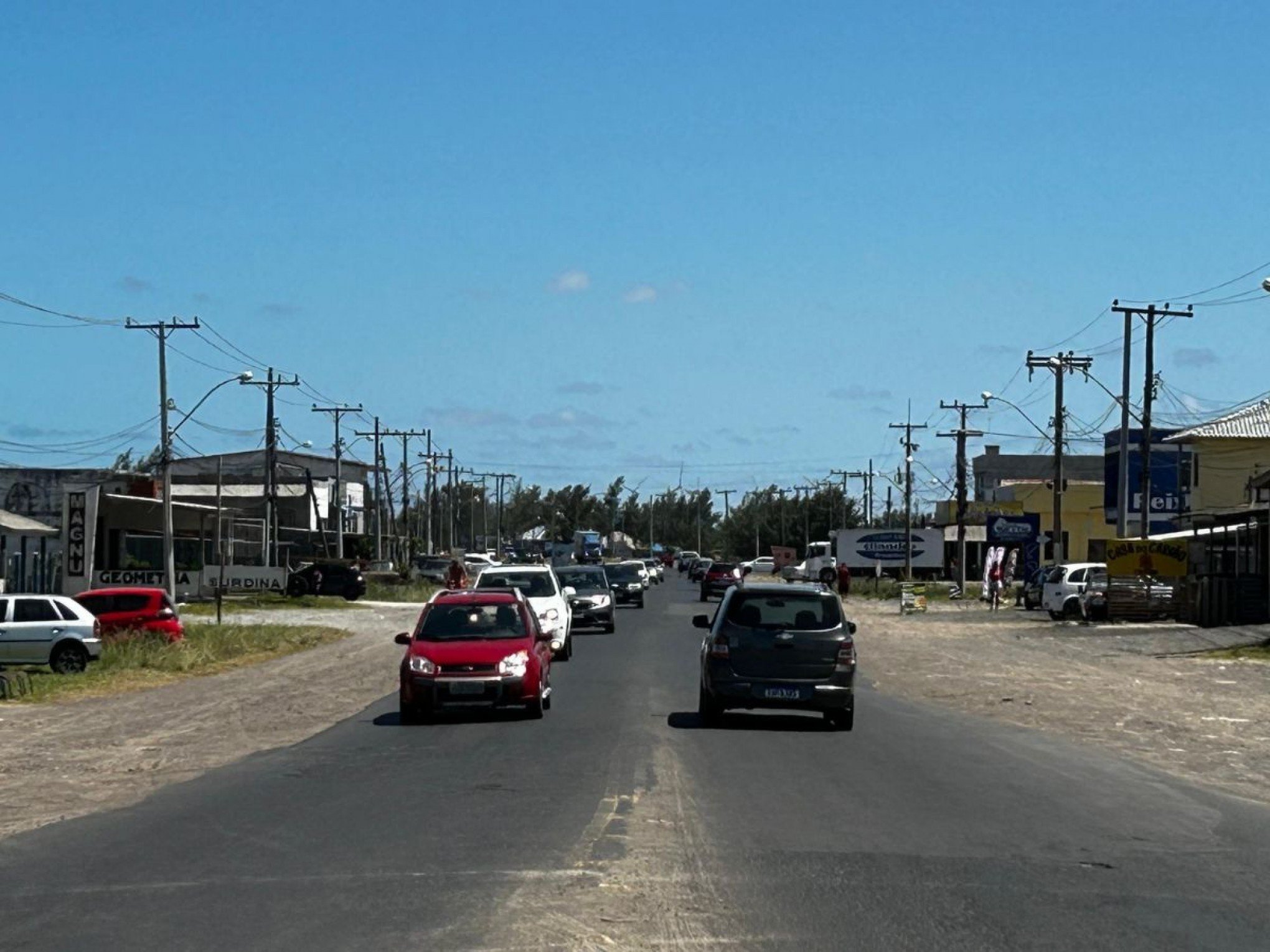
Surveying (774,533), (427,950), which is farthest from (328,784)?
(774,533)

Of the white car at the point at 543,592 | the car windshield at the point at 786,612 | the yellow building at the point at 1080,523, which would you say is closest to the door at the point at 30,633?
the white car at the point at 543,592

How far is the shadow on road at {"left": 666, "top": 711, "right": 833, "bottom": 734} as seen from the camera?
19906 mm

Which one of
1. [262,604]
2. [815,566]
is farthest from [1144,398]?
[815,566]

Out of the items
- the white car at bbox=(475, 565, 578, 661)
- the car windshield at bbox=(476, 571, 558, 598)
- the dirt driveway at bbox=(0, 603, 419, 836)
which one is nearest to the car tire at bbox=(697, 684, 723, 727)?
the dirt driveway at bbox=(0, 603, 419, 836)

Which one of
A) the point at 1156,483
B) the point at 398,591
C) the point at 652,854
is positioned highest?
the point at 1156,483

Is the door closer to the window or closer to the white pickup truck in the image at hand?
the window

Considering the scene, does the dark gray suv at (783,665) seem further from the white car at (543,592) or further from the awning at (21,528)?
the awning at (21,528)

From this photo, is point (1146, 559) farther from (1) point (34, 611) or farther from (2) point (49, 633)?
(1) point (34, 611)

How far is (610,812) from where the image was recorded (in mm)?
12445

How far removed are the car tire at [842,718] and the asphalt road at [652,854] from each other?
4.81ft

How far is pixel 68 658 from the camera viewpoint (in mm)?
30016

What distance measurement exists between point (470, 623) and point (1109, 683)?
1258 centimetres

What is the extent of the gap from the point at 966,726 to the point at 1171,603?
98.9ft

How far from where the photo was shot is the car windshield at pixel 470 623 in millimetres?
21469
